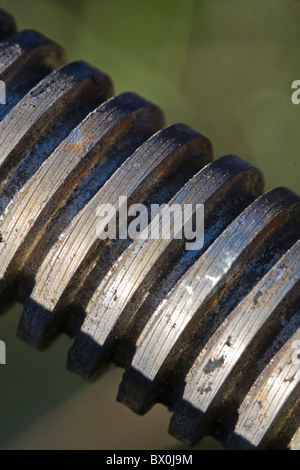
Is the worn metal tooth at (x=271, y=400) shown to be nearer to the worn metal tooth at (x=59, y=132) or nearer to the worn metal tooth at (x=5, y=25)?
the worn metal tooth at (x=59, y=132)

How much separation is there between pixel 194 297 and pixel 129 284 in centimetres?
6

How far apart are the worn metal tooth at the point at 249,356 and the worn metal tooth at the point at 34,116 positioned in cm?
26

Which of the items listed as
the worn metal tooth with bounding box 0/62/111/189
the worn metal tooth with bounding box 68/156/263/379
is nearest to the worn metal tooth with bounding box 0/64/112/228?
the worn metal tooth with bounding box 0/62/111/189

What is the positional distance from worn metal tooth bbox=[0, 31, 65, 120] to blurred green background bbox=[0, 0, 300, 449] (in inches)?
11.8

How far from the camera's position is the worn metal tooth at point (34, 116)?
30.9 inches

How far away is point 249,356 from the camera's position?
27.9 inches

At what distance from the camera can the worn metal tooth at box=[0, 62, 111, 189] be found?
0.78 meters

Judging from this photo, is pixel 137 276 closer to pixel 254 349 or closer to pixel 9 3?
pixel 254 349

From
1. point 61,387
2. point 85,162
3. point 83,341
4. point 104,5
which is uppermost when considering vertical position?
point 104,5

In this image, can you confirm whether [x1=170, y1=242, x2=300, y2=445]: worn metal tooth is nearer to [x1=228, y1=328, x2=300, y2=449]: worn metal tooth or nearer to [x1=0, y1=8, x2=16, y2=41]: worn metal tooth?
[x1=228, y1=328, x2=300, y2=449]: worn metal tooth

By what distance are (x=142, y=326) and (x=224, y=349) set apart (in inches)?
3.2

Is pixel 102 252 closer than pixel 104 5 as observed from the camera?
Yes

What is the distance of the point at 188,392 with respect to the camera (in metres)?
A: 0.73

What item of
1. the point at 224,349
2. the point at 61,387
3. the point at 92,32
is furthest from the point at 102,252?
the point at 92,32
